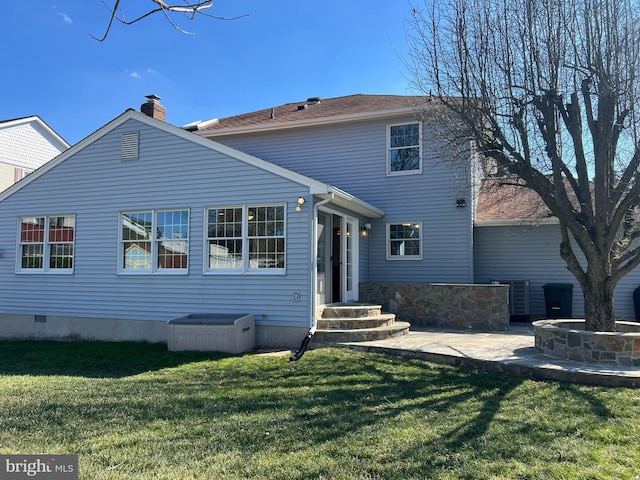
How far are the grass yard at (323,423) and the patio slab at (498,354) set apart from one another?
261mm

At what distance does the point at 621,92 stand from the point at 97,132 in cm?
1105

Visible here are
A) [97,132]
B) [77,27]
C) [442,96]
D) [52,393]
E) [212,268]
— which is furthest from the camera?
[97,132]

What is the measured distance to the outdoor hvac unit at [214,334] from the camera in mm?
8383

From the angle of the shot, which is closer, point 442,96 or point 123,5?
point 123,5

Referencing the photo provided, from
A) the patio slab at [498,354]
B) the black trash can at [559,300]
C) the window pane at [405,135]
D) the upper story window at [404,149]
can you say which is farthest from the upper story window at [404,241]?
the black trash can at [559,300]

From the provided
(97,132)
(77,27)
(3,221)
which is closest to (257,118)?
(97,132)

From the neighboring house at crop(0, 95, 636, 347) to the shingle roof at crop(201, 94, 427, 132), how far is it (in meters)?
0.13

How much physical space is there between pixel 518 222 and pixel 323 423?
941cm

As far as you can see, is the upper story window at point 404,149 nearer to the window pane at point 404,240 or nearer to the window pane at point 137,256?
the window pane at point 404,240

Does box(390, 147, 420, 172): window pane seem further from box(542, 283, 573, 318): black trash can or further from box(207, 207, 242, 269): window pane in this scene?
box(207, 207, 242, 269): window pane

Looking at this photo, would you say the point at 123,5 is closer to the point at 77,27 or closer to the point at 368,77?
the point at 77,27

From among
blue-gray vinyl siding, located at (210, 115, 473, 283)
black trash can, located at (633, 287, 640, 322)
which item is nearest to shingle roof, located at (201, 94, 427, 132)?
blue-gray vinyl siding, located at (210, 115, 473, 283)

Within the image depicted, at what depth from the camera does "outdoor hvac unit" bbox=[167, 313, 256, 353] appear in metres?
8.38

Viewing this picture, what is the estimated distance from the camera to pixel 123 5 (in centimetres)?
418
